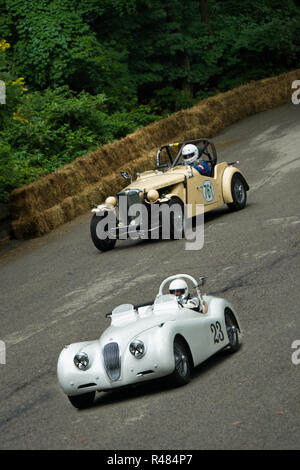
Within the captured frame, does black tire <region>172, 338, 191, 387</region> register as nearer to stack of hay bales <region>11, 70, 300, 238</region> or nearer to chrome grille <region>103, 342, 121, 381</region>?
chrome grille <region>103, 342, 121, 381</region>

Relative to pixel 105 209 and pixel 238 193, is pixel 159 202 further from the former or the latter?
pixel 238 193

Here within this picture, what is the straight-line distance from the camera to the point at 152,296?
11.3 metres

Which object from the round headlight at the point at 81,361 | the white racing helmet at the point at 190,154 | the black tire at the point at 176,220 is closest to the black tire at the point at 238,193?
the white racing helmet at the point at 190,154

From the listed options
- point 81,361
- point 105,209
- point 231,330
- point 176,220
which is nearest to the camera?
point 81,361

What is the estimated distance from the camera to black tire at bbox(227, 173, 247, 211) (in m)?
16.2

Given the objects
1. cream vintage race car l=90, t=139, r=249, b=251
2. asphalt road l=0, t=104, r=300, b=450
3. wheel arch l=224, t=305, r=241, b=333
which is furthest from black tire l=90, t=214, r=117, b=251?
wheel arch l=224, t=305, r=241, b=333

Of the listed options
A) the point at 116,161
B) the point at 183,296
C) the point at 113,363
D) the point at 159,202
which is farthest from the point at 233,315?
the point at 116,161

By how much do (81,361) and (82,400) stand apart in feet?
1.33

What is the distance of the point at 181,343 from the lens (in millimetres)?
7469

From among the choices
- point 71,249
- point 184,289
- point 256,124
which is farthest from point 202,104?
point 184,289

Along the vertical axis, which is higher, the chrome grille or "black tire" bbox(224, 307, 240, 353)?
the chrome grille

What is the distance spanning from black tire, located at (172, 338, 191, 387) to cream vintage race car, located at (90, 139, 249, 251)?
7.32 m

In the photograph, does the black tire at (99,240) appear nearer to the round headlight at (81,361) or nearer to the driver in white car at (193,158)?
the driver in white car at (193,158)

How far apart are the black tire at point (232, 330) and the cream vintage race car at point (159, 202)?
6.26 m
